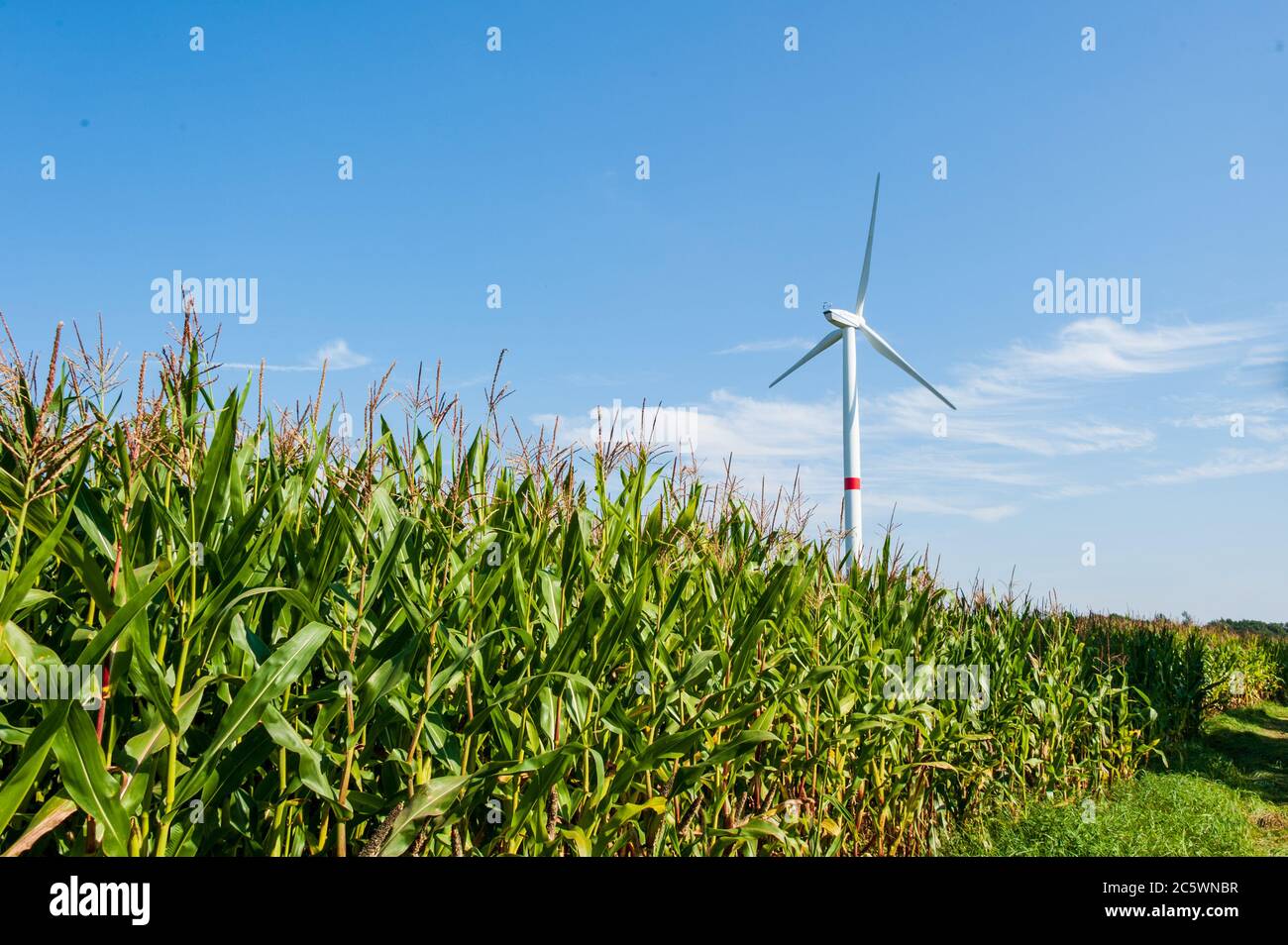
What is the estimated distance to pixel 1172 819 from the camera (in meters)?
10.3

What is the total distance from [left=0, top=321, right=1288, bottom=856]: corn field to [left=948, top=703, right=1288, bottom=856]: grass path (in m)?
3.75

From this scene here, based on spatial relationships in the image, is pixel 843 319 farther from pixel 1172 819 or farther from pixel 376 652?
pixel 376 652

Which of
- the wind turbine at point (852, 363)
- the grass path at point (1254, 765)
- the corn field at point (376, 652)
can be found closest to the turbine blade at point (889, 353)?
the wind turbine at point (852, 363)

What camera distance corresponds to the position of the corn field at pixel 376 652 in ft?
8.97

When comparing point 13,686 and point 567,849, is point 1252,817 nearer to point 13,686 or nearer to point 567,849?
point 567,849

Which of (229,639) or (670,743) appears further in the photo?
(670,743)

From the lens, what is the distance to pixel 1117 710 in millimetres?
13430

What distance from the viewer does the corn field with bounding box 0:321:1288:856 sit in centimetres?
273

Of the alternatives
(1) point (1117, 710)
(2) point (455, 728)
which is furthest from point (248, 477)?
(1) point (1117, 710)
